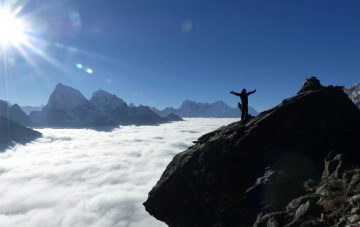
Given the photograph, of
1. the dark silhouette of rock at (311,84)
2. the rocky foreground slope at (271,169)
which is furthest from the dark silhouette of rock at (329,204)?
the dark silhouette of rock at (311,84)

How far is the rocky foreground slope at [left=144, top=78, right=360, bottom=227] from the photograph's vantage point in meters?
18.2

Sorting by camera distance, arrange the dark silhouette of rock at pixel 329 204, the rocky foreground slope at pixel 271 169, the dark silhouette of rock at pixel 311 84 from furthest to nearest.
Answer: the dark silhouette of rock at pixel 311 84, the rocky foreground slope at pixel 271 169, the dark silhouette of rock at pixel 329 204

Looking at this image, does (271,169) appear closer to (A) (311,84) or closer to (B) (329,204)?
(B) (329,204)

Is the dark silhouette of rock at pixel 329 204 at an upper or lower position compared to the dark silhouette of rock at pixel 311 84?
lower

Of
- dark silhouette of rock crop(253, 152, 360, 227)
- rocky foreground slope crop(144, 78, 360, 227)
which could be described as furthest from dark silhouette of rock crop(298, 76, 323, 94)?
dark silhouette of rock crop(253, 152, 360, 227)

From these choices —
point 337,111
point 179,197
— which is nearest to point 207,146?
point 179,197

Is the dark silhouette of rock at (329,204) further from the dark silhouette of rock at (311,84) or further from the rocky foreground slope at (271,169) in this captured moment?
the dark silhouette of rock at (311,84)

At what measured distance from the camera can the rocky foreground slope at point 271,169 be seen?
1820 cm

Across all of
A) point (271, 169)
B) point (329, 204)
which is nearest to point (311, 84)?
point (271, 169)

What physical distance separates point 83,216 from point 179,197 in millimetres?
142902

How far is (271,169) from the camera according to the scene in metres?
21.6

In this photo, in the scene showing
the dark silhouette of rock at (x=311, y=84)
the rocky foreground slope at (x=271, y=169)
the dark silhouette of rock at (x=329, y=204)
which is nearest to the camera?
the dark silhouette of rock at (x=329, y=204)

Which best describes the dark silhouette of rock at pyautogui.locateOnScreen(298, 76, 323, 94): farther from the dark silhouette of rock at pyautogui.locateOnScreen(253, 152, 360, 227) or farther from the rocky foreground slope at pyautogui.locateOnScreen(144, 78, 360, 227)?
the dark silhouette of rock at pyautogui.locateOnScreen(253, 152, 360, 227)

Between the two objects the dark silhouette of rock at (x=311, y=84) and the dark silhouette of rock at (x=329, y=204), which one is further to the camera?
the dark silhouette of rock at (x=311, y=84)
